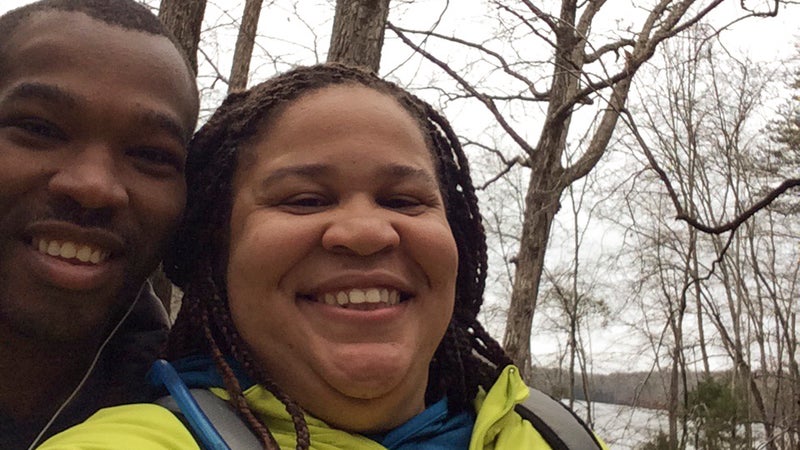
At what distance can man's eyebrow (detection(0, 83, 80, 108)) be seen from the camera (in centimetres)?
138

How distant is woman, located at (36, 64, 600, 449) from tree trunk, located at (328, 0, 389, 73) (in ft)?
4.53

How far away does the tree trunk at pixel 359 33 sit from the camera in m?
2.97

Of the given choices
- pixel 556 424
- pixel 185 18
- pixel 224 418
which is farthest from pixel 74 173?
pixel 185 18

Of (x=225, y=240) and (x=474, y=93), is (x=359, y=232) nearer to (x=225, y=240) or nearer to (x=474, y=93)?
(x=225, y=240)

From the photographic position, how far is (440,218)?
150 centimetres

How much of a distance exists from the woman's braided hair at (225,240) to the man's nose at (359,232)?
0.93 feet

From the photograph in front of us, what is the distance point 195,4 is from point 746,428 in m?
13.3

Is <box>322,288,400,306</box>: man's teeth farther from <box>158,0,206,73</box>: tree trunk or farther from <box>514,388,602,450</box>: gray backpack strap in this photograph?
<box>158,0,206,73</box>: tree trunk

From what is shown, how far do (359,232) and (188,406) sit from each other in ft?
1.36

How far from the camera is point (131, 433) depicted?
1.16 m

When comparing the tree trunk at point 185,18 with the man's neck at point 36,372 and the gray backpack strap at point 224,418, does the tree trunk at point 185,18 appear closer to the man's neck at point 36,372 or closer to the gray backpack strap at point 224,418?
the man's neck at point 36,372

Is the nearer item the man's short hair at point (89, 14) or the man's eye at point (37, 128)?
the man's eye at point (37, 128)

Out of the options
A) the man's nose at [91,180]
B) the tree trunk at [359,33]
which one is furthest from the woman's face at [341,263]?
the tree trunk at [359,33]

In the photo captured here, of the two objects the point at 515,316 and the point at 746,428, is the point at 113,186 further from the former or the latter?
the point at 746,428
